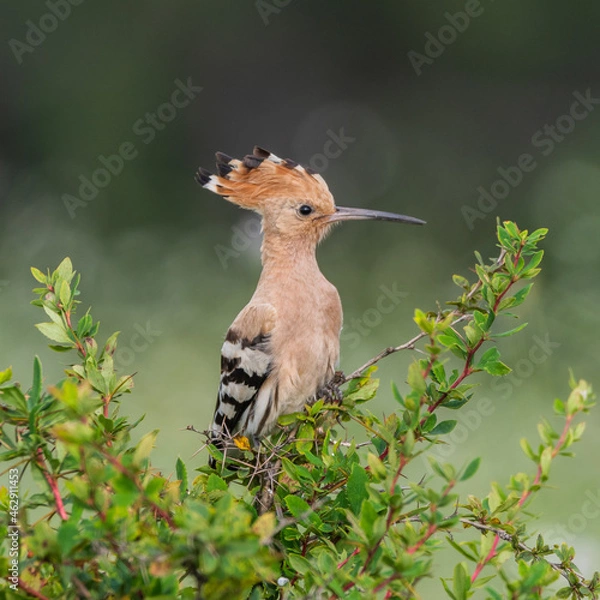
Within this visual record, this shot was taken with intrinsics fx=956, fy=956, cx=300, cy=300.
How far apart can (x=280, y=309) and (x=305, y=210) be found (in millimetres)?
256

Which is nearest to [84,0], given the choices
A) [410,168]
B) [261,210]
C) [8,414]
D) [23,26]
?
[23,26]

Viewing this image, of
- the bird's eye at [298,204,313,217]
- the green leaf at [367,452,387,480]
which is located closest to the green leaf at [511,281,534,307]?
the green leaf at [367,452,387,480]

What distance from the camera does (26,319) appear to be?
435 centimetres

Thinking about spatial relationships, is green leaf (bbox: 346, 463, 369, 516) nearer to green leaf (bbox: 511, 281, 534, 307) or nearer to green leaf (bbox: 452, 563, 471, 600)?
green leaf (bbox: 452, 563, 471, 600)

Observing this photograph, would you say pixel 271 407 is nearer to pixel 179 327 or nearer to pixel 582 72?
pixel 179 327

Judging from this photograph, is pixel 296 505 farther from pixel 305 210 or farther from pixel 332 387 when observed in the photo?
pixel 305 210

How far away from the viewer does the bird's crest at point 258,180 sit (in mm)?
2182

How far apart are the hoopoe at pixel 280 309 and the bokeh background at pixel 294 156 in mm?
1540

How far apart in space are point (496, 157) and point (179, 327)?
2.83 meters

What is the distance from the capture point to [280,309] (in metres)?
2.12

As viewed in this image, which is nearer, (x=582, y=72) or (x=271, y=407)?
(x=271, y=407)

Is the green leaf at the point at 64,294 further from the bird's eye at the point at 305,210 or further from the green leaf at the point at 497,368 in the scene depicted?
the bird's eye at the point at 305,210

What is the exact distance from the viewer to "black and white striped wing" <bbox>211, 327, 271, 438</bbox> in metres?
2.10

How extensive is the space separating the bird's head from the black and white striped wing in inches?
10.8
